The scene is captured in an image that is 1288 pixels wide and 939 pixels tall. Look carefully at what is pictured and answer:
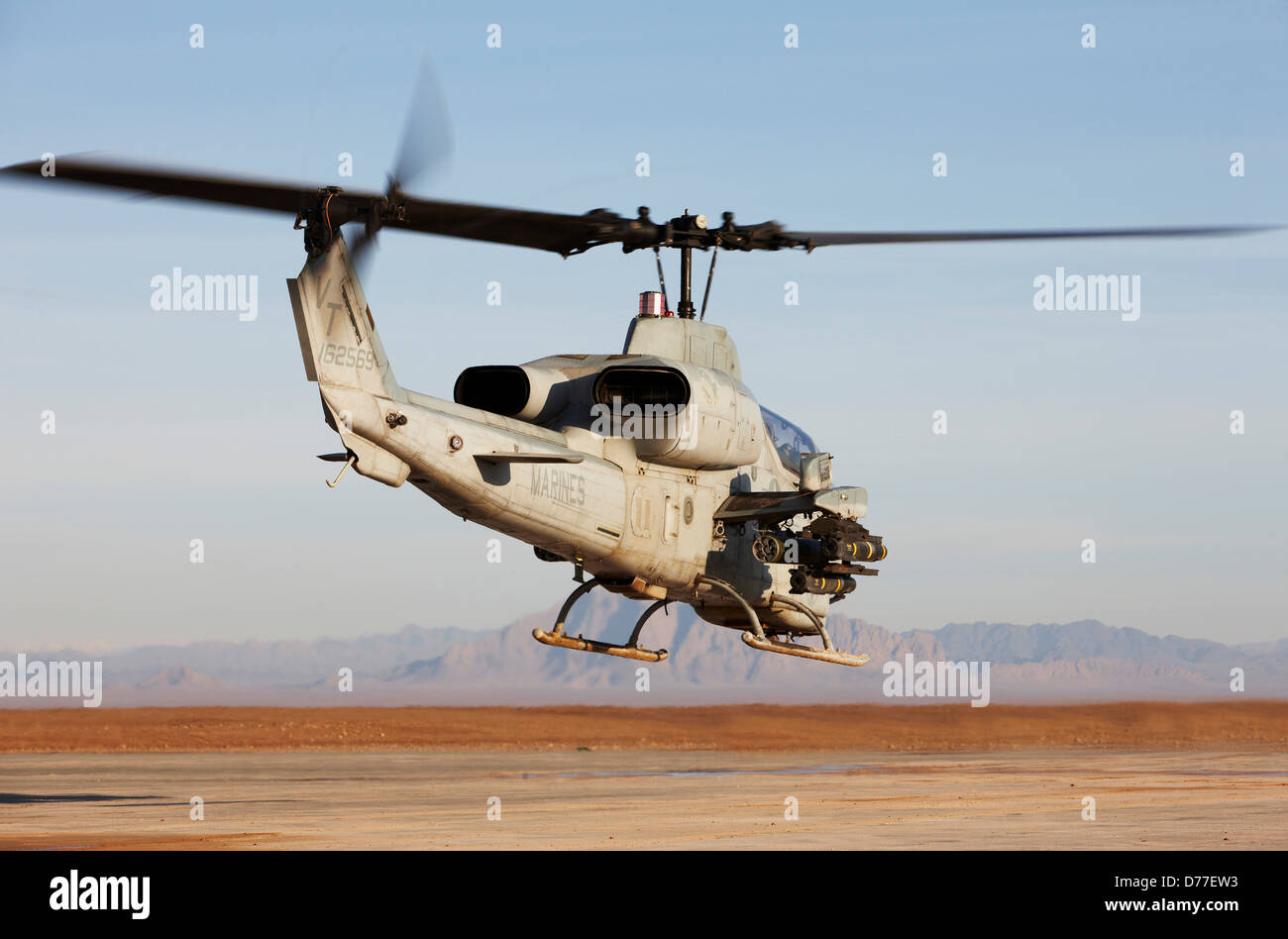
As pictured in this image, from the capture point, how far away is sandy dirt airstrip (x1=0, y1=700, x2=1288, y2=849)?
22094mm

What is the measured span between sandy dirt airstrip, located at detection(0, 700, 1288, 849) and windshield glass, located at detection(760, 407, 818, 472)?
18.6ft

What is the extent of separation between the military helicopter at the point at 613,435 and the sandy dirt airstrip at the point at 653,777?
127 inches

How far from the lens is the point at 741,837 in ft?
70.9

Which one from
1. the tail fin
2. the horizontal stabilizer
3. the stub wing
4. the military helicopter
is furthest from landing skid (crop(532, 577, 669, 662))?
the tail fin

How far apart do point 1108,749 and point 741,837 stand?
3514 centimetres

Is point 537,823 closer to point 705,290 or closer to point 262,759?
point 705,290

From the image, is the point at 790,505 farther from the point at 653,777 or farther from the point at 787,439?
the point at 653,777

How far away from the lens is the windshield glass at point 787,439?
84.5ft

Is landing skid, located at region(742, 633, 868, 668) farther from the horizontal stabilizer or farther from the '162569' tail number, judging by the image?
the '162569' tail number

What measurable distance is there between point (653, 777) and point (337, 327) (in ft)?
65.9

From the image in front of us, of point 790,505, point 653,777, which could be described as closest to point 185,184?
point 790,505

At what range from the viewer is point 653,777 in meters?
36.3

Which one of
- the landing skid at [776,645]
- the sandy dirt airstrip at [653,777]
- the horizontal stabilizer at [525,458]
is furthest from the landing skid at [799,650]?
the horizontal stabilizer at [525,458]
